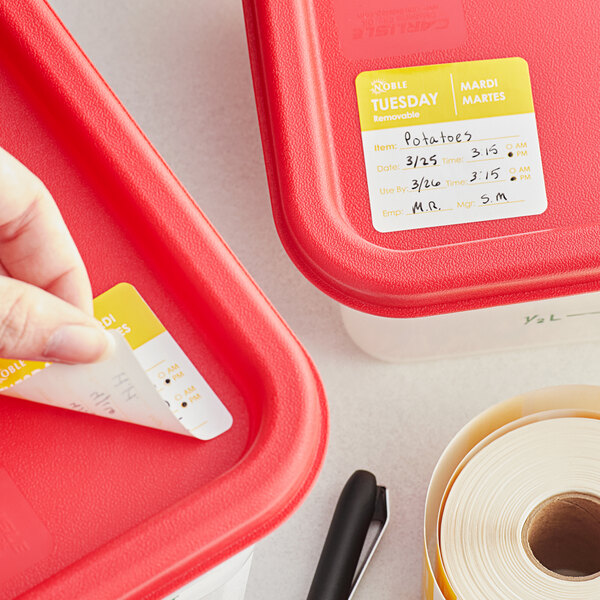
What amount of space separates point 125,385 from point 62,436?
55 mm

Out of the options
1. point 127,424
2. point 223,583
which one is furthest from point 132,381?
point 223,583

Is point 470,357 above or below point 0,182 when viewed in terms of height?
below

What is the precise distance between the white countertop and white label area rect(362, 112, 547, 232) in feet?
0.51

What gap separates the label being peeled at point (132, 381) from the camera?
45cm

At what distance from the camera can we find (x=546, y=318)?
592mm

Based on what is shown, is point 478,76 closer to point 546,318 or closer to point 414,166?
point 414,166

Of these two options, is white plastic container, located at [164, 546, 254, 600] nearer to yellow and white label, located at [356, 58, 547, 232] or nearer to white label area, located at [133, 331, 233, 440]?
white label area, located at [133, 331, 233, 440]

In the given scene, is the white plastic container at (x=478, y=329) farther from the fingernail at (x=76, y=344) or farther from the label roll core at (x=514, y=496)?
the fingernail at (x=76, y=344)

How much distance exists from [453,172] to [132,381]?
0.24 meters

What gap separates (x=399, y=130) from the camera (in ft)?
1.73

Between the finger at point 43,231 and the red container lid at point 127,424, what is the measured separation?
0.09ft

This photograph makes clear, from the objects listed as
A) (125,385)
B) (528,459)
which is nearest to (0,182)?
(125,385)

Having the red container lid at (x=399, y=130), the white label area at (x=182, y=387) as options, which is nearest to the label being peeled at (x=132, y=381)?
the white label area at (x=182, y=387)

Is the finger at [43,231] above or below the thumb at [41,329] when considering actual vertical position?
above
